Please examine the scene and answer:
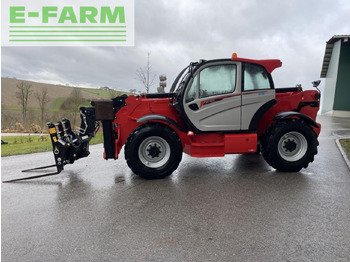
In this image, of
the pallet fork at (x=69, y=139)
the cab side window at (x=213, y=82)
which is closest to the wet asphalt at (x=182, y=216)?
the pallet fork at (x=69, y=139)

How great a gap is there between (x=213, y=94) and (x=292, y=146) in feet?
6.73

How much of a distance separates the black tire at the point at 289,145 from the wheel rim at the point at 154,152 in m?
2.15

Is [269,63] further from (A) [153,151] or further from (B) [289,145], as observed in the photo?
(A) [153,151]

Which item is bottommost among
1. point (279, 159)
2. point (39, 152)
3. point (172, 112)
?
point (39, 152)

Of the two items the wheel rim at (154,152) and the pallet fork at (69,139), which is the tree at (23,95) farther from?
the wheel rim at (154,152)

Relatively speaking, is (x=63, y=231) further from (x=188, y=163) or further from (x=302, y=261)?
(x=188, y=163)

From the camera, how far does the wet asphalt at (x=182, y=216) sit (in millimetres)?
2406

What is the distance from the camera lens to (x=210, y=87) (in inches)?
184

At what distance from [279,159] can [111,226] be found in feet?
11.7

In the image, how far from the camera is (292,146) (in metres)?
4.86

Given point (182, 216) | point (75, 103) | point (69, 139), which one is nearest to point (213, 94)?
point (182, 216)

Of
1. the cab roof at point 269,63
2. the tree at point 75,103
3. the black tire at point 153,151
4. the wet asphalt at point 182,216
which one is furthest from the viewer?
the tree at point 75,103

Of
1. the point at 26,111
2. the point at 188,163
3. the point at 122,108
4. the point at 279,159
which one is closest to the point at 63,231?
the point at 122,108

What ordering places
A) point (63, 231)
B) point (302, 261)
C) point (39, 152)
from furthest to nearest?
point (39, 152) < point (63, 231) < point (302, 261)
